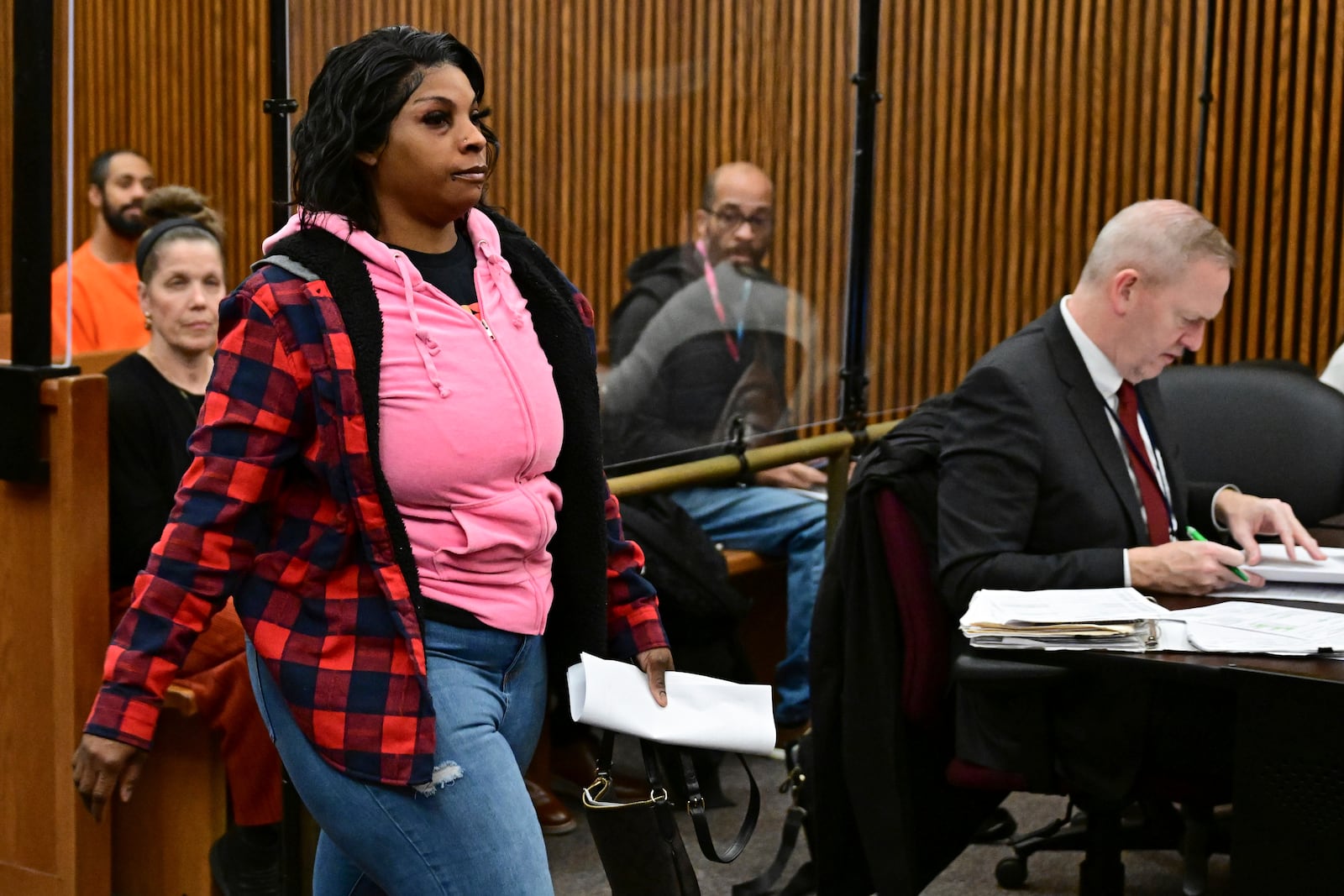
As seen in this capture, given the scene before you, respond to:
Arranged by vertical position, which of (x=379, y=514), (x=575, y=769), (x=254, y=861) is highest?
(x=379, y=514)

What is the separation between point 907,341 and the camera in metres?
5.23

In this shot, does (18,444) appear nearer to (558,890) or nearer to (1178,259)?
(558,890)

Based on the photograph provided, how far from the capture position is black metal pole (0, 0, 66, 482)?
2832mm

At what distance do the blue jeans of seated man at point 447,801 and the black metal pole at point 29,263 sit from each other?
49.4 inches

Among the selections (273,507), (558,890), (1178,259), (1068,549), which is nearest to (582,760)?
(558,890)

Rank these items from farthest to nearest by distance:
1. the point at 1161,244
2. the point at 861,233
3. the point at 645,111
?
the point at 861,233, the point at 645,111, the point at 1161,244

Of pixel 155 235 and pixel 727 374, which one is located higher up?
pixel 155 235

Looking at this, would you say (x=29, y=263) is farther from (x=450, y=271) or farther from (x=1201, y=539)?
(x=1201, y=539)

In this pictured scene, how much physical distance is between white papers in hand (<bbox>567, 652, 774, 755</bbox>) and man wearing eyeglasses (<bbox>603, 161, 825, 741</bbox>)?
166cm

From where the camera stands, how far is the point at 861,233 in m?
4.63

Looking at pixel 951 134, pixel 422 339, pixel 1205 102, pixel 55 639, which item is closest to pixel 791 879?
pixel 55 639

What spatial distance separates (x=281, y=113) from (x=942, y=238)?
2.96 m

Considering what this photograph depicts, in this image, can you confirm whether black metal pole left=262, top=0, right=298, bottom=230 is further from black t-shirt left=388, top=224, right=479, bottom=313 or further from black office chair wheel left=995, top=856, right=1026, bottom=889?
black office chair wheel left=995, top=856, right=1026, bottom=889

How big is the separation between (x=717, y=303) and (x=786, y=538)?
678mm
